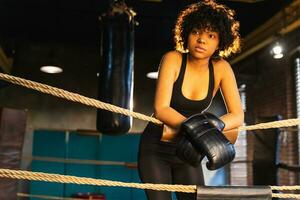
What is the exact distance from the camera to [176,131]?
1.23 metres

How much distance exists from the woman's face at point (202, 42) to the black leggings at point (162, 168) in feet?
1.01

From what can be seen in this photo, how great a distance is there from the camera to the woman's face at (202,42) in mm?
1312

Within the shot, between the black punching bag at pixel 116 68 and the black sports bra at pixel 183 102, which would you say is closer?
the black sports bra at pixel 183 102

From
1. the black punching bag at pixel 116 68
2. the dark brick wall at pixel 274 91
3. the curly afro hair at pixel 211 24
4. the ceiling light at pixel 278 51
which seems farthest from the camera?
the dark brick wall at pixel 274 91

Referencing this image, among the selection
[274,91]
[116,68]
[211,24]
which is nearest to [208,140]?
[211,24]

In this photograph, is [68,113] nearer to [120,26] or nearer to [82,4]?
[82,4]

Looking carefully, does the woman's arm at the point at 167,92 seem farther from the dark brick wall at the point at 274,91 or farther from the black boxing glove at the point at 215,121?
the dark brick wall at the point at 274,91

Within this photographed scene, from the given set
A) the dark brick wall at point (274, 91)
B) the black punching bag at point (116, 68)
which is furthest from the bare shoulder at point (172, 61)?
the dark brick wall at point (274, 91)

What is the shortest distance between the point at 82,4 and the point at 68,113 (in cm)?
182

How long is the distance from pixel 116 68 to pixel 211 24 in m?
1.98

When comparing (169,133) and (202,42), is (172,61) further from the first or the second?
(169,133)

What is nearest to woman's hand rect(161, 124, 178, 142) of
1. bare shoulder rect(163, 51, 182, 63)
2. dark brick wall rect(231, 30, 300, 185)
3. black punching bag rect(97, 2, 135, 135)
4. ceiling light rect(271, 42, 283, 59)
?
bare shoulder rect(163, 51, 182, 63)

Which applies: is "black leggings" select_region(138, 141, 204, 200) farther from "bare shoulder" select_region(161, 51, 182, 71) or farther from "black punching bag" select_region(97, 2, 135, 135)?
"black punching bag" select_region(97, 2, 135, 135)

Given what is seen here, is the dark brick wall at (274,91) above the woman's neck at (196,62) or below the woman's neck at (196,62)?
above
